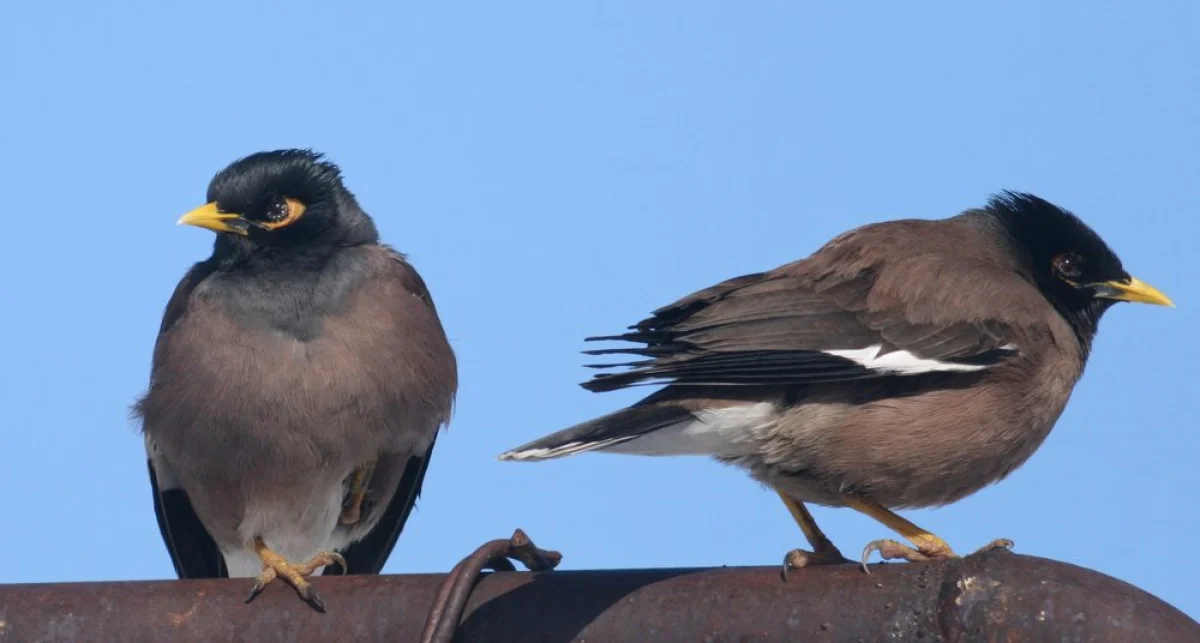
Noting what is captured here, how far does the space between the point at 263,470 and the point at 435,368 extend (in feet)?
1.81

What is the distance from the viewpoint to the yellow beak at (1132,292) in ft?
14.8

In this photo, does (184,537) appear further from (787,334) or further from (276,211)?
(787,334)

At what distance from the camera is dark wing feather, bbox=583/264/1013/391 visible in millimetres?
3637

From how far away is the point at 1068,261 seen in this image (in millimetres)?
4543

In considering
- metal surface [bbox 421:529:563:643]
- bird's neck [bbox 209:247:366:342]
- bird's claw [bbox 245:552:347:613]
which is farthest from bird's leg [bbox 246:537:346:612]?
bird's neck [bbox 209:247:366:342]

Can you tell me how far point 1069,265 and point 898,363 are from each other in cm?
100

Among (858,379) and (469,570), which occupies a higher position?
(858,379)

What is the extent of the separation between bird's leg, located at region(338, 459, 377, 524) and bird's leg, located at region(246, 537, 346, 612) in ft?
0.87

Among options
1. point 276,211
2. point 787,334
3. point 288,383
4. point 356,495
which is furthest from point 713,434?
point 276,211

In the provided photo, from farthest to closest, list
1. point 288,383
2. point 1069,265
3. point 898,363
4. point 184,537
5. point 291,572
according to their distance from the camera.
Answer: point 184,537, point 1069,265, point 288,383, point 898,363, point 291,572

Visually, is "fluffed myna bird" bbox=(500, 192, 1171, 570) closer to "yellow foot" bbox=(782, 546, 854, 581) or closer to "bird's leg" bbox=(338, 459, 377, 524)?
"yellow foot" bbox=(782, 546, 854, 581)

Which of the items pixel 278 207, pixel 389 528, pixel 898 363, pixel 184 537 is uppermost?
pixel 278 207

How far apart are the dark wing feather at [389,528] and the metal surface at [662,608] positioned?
192 cm

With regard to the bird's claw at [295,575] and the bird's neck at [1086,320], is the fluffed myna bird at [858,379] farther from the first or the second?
the bird's claw at [295,575]
